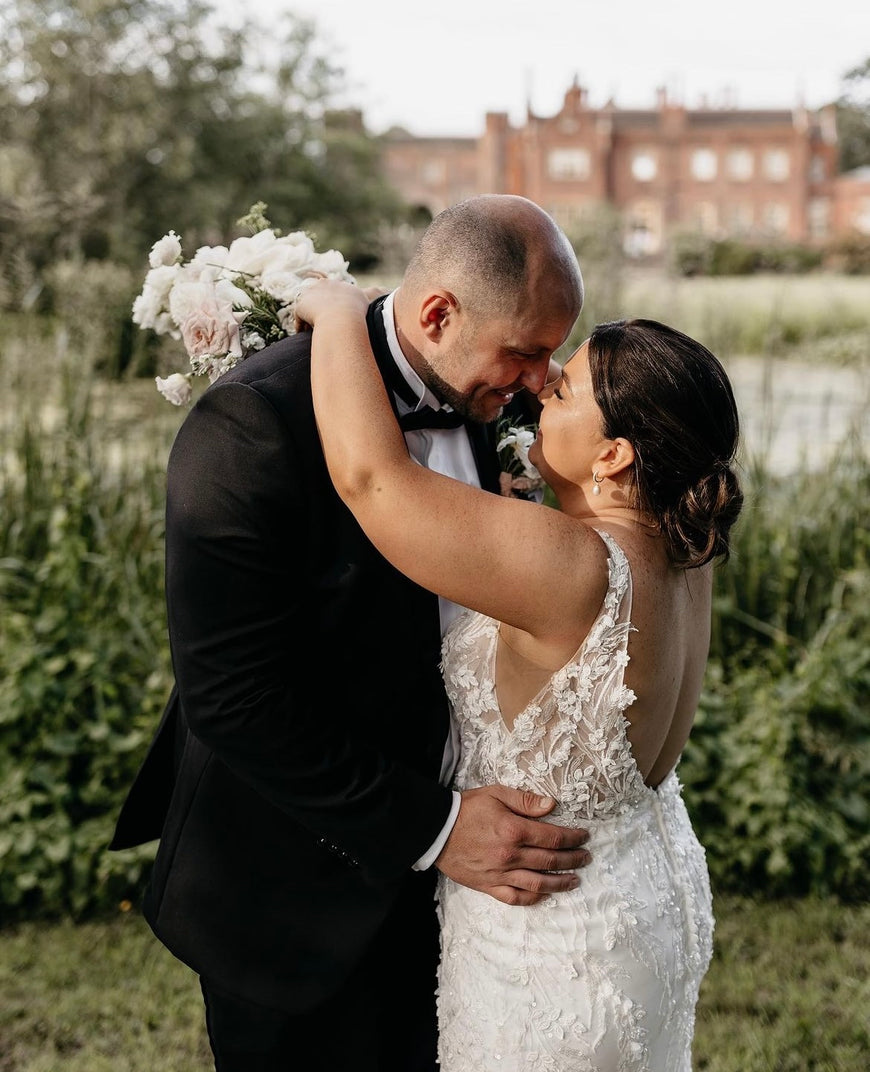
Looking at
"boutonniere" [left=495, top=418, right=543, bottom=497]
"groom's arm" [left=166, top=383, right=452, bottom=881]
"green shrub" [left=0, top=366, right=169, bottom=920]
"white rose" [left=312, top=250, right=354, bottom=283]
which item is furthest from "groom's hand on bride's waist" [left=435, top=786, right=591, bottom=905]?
"green shrub" [left=0, top=366, right=169, bottom=920]

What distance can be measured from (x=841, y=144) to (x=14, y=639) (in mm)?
75886

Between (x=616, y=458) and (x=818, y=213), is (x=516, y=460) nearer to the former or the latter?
(x=616, y=458)

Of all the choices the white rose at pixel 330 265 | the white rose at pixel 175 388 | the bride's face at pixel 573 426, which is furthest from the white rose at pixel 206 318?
the bride's face at pixel 573 426

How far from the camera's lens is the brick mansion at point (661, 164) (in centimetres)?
5344

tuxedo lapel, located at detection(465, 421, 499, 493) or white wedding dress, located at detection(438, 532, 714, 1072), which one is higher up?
tuxedo lapel, located at detection(465, 421, 499, 493)

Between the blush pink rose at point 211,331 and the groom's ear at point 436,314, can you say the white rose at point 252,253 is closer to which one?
the blush pink rose at point 211,331

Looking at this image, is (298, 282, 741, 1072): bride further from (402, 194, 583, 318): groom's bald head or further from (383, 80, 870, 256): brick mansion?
(383, 80, 870, 256): brick mansion

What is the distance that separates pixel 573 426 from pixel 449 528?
1.27ft

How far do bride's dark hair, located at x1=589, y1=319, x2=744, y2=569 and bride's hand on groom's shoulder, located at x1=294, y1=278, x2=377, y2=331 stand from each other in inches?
19.3

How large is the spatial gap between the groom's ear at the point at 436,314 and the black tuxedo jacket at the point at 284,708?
101 millimetres

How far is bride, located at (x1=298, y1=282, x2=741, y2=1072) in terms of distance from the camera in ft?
6.41

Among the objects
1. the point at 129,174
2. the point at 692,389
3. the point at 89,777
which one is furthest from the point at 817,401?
the point at 129,174

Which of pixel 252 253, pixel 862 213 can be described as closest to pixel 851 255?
pixel 862 213

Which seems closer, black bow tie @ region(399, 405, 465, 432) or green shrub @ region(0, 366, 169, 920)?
black bow tie @ region(399, 405, 465, 432)
